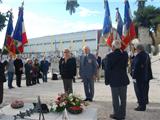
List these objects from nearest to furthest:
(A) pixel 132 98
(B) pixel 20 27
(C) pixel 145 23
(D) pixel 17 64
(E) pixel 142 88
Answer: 1. (E) pixel 142 88
2. (A) pixel 132 98
3. (B) pixel 20 27
4. (D) pixel 17 64
5. (C) pixel 145 23

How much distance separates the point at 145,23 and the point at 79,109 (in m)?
65.0

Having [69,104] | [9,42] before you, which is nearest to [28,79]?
[9,42]

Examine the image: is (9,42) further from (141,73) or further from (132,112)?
(132,112)

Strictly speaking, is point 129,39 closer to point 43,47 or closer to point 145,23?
point 145,23

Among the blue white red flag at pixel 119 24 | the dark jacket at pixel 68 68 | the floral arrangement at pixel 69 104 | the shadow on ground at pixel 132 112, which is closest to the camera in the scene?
the floral arrangement at pixel 69 104

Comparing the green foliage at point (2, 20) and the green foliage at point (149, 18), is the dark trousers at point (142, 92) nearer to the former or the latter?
the green foliage at point (2, 20)

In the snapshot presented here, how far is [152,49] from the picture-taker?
70.4 metres

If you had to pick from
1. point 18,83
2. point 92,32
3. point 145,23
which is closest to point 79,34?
point 92,32

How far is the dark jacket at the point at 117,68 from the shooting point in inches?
469

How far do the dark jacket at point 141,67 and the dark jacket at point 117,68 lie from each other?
1.27 m

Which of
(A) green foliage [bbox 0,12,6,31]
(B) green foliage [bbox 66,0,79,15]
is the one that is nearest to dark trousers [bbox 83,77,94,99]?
(B) green foliage [bbox 66,0,79,15]

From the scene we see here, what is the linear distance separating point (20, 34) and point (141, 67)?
7.82 meters

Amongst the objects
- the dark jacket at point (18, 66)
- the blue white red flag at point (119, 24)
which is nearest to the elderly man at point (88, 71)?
the blue white red flag at point (119, 24)

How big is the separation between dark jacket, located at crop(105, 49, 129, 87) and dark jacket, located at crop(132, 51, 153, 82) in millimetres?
1272
